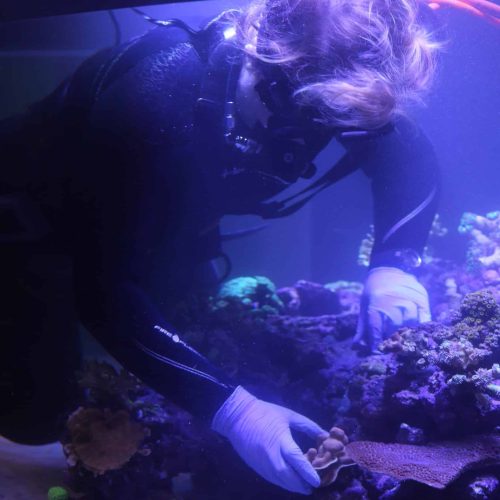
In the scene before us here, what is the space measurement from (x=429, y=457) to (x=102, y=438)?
5.71ft

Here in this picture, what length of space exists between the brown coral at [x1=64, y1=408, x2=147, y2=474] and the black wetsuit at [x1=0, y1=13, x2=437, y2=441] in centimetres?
55

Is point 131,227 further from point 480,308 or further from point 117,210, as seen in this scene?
point 480,308

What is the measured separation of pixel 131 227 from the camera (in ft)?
7.02

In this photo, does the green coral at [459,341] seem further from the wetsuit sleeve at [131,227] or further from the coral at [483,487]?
the wetsuit sleeve at [131,227]

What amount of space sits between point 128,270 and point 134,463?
115 centimetres

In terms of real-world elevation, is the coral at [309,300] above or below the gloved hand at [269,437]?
below

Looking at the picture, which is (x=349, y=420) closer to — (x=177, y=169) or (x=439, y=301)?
(x=177, y=169)

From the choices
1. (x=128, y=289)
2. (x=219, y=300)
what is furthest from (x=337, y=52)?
(x=219, y=300)

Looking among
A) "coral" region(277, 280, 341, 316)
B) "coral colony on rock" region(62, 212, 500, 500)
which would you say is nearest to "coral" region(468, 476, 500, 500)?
"coral colony on rock" region(62, 212, 500, 500)

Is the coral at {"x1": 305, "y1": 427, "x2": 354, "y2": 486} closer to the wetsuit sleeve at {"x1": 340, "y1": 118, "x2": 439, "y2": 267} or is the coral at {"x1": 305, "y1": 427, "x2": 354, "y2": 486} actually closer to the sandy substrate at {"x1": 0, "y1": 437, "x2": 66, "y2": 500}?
the sandy substrate at {"x1": 0, "y1": 437, "x2": 66, "y2": 500}

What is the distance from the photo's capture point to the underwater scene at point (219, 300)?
215 centimetres

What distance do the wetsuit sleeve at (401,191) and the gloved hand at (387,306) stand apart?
174mm

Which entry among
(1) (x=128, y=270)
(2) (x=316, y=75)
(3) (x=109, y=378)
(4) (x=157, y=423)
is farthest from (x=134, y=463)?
(2) (x=316, y=75)

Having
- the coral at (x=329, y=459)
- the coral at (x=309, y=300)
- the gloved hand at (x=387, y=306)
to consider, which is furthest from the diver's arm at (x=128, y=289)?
the coral at (x=309, y=300)
